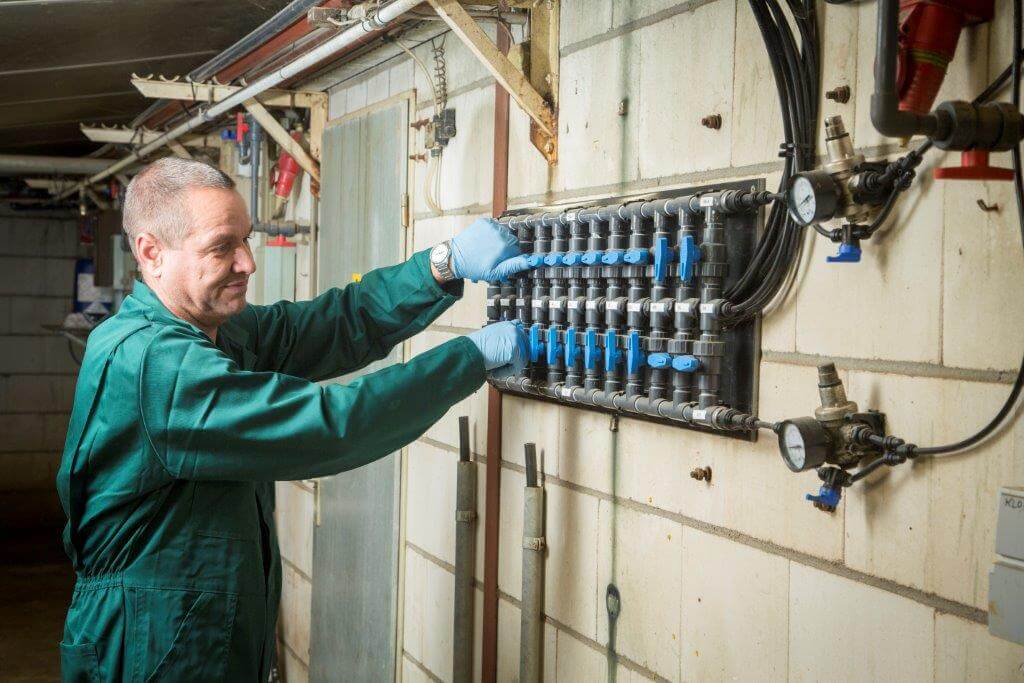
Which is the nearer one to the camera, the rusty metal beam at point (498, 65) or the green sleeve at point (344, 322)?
the rusty metal beam at point (498, 65)

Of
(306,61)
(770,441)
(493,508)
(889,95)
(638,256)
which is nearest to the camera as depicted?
(889,95)

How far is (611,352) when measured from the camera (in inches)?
62.2

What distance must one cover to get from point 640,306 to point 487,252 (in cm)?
41

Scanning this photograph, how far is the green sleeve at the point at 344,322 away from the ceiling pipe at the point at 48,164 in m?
3.66

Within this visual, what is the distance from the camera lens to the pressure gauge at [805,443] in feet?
3.81

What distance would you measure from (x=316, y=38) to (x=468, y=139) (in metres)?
0.57

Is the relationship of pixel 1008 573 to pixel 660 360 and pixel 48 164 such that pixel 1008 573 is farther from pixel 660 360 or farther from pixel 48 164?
pixel 48 164

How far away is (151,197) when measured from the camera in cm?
171

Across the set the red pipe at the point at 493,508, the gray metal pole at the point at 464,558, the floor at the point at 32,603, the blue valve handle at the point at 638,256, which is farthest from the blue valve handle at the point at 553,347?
the floor at the point at 32,603

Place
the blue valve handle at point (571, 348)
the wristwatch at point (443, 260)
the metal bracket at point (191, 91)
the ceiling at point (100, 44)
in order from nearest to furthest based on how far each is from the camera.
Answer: the blue valve handle at point (571, 348), the wristwatch at point (443, 260), the ceiling at point (100, 44), the metal bracket at point (191, 91)

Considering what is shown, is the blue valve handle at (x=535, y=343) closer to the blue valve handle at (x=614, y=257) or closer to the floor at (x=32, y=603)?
the blue valve handle at (x=614, y=257)

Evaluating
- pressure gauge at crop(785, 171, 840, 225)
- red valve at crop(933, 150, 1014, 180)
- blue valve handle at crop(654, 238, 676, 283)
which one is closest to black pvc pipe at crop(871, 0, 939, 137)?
red valve at crop(933, 150, 1014, 180)

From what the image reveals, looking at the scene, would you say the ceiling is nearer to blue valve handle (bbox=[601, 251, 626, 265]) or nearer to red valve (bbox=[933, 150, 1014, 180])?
blue valve handle (bbox=[601, 251, 626, 265])

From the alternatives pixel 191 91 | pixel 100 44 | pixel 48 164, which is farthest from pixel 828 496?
pixel 48 164
